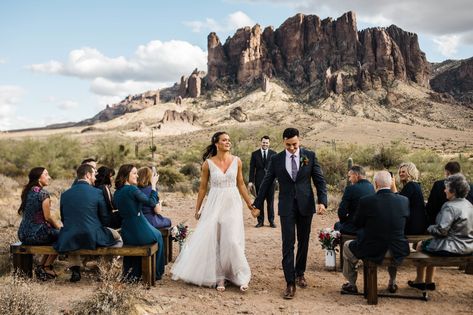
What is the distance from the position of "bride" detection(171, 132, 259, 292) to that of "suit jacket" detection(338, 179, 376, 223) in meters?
1.55

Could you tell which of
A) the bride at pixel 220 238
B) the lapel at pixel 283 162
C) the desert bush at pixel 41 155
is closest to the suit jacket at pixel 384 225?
the lapel at pixel 283 162

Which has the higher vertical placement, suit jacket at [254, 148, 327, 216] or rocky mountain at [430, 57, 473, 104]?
rocky mountain at [430, 57, 473, 104]

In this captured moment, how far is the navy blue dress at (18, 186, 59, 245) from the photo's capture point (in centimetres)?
667

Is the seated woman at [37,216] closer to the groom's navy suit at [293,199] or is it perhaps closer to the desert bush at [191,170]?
the groom's navy suit at [293,199]

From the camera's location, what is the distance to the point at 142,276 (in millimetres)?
6574

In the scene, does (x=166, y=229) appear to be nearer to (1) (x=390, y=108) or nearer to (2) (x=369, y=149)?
(2) (x=369, y=149)

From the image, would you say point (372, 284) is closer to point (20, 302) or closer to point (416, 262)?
point (416, 262)

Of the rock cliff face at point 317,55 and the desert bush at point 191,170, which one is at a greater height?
the rock cliff face at point 317,55

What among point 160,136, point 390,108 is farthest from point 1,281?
point 390,108

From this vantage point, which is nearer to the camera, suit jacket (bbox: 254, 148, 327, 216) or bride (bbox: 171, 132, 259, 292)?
suit jacket (bbox: 254, 148, 327, 216)

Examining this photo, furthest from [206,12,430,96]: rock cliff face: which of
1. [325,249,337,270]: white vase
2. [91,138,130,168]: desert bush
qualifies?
[325,249,337,270]: white vase

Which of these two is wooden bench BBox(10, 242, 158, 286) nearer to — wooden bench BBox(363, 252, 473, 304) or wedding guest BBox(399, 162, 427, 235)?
wooden bench BBox(363, 252, 473, 304)

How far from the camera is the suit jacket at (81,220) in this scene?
6.45 m

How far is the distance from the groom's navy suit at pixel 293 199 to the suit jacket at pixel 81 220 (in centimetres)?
216
